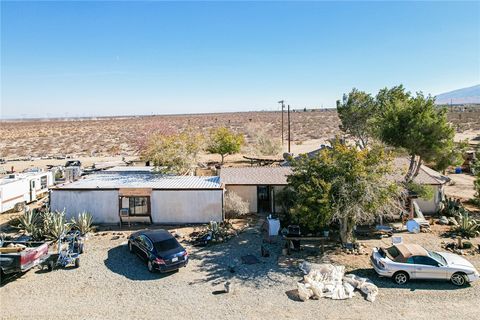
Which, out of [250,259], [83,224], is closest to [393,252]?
[250,259]

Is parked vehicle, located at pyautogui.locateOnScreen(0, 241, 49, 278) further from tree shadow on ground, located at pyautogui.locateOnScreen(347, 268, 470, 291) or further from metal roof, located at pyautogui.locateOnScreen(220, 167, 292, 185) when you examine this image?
tree shadow on ground, located at pyautogui.locateOnScreen(347, 268, 470, 291)

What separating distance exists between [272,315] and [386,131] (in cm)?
1454

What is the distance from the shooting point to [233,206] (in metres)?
22.2

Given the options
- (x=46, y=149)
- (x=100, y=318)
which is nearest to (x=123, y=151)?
(x=46, y=149)

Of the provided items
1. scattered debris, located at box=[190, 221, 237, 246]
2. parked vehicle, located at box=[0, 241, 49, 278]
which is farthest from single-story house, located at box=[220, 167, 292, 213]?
parked vehicle, located at box=[0, 241, 49, 278]

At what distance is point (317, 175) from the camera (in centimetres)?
1717

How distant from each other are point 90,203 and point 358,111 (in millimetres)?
26196

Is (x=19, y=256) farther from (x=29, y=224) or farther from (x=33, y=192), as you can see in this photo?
(x=33, y=192)

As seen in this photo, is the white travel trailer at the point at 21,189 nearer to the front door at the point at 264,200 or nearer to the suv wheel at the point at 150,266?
the suv wheel at the point at 150,266

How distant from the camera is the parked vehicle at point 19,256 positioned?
46.2 feet

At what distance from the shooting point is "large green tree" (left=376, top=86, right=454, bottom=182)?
20953 millimetres

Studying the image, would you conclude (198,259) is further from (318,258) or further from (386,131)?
(386,131)

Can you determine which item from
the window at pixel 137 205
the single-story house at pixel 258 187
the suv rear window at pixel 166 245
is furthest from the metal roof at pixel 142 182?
the suv rear window at pixel 166 245

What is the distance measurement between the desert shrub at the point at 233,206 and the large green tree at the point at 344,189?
5561mm
